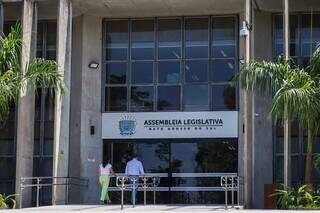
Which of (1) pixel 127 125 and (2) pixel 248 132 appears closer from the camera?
(2) pixel 248 132

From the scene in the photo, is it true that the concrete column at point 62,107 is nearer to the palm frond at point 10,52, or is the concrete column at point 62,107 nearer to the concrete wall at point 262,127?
the palm frond at point 10,52

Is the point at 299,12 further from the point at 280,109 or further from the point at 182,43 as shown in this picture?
the point at 280,109

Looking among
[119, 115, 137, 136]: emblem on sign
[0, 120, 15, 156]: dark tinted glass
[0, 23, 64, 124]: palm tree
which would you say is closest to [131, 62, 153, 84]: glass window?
[119, 115, 137, 136]: emblem on sign

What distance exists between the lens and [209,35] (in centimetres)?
2517

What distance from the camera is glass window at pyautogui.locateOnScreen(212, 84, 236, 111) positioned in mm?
24625

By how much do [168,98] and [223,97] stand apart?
2111mm

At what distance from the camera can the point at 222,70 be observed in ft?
81.7

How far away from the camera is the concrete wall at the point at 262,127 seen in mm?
23688

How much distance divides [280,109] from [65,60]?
26.4 feet

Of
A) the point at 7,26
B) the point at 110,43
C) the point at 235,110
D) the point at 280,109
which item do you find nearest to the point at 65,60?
the point at 110,43

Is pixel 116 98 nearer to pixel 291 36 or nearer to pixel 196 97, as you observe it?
pixel 196 97

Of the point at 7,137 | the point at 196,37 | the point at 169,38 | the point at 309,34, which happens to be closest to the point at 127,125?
the point at 169,38

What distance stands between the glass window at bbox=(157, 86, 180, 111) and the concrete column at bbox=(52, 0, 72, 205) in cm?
370

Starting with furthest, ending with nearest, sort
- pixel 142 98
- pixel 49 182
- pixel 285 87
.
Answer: pixel 142 98, pixel 49 182, pixel 285 87
